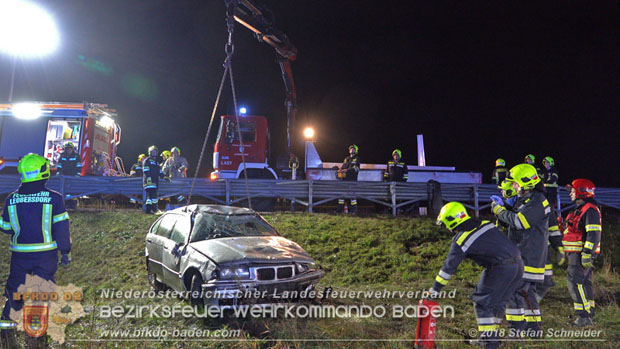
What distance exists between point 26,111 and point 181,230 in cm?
1154

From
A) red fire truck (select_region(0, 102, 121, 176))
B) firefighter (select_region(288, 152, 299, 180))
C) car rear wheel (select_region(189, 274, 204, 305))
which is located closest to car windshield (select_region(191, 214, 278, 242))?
car rear wheel (select_region(189, 274, 204, 305))

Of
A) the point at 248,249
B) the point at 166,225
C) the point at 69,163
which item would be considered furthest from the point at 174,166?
the point at 248,249

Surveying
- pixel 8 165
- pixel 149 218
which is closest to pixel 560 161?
pixel 149 218

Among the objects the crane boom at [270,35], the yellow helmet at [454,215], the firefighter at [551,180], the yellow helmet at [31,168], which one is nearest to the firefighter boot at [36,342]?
the yellow helmet at [31,168]

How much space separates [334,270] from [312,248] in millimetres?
910

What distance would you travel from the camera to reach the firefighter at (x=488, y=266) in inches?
148

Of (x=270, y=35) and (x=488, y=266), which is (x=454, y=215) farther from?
(x=270, y=35)

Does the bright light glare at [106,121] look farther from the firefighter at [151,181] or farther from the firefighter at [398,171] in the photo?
the firefighter at [398,171]

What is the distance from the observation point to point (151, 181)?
33.0 feet

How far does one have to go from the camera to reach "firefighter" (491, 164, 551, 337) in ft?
14.1

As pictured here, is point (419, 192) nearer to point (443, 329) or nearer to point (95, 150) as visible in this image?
point (443, 329)

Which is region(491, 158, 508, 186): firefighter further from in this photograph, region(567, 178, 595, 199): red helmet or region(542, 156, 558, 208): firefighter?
region(567, 178, 595, 199): red helmet

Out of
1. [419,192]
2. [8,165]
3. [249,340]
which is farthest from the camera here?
[8,165]

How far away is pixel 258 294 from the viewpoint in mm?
4523
